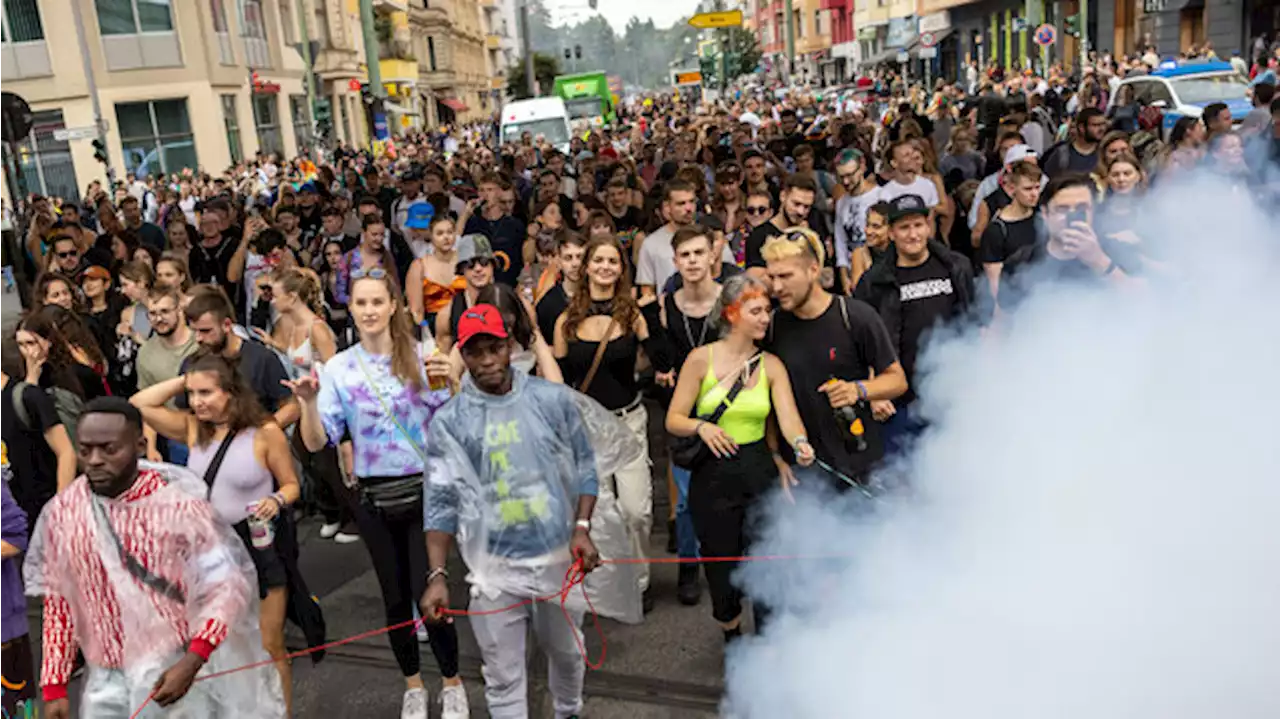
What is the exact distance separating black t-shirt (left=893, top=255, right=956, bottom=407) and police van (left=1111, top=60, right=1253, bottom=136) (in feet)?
39.4

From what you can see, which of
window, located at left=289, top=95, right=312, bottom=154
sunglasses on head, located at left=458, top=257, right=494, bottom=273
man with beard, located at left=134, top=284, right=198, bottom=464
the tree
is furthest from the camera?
the tree

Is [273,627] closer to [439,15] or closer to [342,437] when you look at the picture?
[342,437]

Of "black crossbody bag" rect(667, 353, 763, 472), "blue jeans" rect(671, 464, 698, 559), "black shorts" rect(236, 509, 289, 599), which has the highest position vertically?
"black crossbody bag" rect(667, 353, 763, 472)

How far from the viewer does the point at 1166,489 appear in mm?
2613

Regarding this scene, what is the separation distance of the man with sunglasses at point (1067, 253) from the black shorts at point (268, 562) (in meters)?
2.95

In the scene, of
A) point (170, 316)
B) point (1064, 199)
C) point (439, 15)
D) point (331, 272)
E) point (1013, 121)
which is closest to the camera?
point (1064, 199)

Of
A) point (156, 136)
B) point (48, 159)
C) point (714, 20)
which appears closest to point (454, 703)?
point (48, 159)

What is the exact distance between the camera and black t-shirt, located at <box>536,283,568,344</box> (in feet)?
17.4

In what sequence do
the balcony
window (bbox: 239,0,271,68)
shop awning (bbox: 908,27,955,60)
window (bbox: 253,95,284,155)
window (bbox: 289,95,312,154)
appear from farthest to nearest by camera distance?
1. shop awning (bbox: 908,27,955,60)
2. the balcony
3. window (bbox: 289,95,312,154)
4. window (bbox: 253,95,284,155)
5. window (bbox: 239,0,271,68)

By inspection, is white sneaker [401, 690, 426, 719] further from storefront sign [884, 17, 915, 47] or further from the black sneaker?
storefront sign [884, 17, 915, 47]

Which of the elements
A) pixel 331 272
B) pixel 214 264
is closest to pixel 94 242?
pixel 214 264

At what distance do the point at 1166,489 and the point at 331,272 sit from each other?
7318 millimetres

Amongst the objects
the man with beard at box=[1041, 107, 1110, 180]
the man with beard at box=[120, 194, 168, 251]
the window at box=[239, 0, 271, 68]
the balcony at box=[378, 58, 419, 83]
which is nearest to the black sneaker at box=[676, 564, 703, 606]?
the man with beard at box=[1041, 107, 1110, 180]

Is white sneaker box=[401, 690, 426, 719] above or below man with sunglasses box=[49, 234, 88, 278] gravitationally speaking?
below
